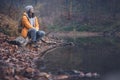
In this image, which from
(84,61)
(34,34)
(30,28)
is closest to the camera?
(84,61)

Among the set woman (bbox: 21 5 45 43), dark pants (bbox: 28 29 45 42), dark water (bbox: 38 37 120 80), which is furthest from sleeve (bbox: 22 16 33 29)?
dark water (bbox: 38 37 120 80)

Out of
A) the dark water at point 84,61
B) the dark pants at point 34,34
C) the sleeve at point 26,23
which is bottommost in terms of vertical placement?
the dark water at point 84,61

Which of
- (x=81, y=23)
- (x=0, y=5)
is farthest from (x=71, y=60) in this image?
(x=81, y=23)

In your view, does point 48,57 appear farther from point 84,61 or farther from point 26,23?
point 26,23

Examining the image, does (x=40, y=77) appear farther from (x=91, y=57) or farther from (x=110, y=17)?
(x=110, y=17)

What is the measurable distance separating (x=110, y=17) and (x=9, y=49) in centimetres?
1518

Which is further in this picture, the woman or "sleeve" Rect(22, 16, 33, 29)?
"sleeve" Rect(22, 16, 33, 29)

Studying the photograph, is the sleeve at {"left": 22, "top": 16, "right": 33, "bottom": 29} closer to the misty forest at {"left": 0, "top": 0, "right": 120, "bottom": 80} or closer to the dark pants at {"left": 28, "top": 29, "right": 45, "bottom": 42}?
the misty forest at {"left": 0, "top": 0, "right": 120, "bottom": 80}

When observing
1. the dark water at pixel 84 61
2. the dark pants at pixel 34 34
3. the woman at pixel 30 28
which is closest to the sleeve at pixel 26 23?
the woman at pixel 30 28

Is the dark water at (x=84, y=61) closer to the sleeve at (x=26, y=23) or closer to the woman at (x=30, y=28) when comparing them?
the woman at (x=30, y=28)

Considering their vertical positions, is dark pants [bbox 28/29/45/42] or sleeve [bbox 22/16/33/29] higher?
sleeve [bbox 22/16/33/29]

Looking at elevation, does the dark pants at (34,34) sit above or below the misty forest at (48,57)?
above

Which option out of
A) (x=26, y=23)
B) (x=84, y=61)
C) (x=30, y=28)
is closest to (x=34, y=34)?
(x=30, y=28)

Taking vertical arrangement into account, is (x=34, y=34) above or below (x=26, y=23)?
below
